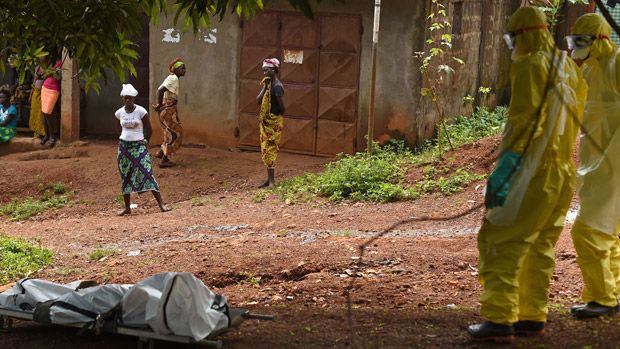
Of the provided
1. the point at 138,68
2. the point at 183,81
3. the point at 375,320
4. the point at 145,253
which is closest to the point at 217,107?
the point at 183,81

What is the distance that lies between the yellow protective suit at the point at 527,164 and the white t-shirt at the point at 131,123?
23.0ft

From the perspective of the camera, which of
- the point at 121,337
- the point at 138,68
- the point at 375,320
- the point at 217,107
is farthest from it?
the point at 138,68

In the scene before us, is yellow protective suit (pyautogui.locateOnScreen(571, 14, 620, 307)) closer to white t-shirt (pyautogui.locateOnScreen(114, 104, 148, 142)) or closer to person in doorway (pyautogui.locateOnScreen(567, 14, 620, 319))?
person in doorway (pyautogui.locateOnScreen(567, 14, 620, 319))

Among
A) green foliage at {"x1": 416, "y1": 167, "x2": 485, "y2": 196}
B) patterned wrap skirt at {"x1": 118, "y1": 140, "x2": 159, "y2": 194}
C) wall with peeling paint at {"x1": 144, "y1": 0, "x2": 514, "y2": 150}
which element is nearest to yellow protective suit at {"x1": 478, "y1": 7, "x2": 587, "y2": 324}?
green foliage at {"x1": 416, "y1": 167, "x2": 485, "y2": 196}

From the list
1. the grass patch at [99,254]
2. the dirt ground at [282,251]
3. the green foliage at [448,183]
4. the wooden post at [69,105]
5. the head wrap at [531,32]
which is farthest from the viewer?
the wooden post at [69,105]

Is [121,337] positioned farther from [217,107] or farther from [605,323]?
[217,107]

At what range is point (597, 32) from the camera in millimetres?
6098

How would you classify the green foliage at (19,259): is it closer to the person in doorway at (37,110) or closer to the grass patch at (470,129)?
the grass patch at (470,129)

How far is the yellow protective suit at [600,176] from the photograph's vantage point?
590 cm

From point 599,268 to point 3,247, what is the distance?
6.26m

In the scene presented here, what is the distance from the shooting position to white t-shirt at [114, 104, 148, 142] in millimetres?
11656

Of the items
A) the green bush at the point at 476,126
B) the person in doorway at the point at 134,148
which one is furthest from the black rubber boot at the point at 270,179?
the green bush at the point at 476,126

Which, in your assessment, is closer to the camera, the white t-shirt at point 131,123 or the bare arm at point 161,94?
the white t-shirt at point 131,123

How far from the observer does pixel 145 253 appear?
9.72 meters
